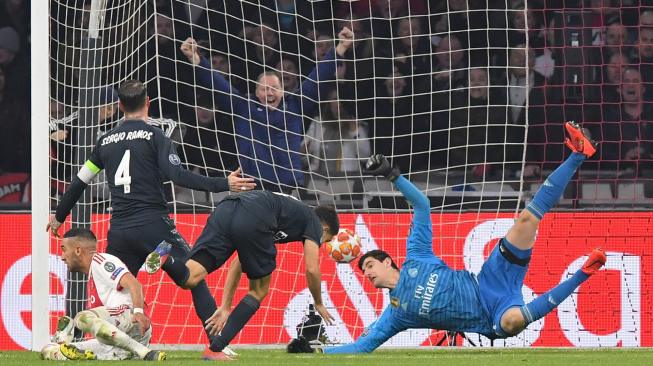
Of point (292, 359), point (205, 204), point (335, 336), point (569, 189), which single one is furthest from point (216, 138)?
point (292, 359)

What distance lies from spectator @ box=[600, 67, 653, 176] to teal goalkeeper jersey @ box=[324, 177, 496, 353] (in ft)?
12.3

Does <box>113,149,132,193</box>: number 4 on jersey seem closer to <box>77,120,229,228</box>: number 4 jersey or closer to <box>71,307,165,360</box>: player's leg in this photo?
<box>77,120,229,228</box>: number 4 jersey

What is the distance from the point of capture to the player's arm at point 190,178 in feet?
27.9

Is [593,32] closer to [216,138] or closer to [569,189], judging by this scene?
[569,189]

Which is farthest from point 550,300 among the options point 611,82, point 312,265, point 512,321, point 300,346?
point 611,82

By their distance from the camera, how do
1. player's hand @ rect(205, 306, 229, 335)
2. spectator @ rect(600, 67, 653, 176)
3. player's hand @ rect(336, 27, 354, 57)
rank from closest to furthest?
player's hand @ rect(205, 306, 229, 335) < player's hand @ rect(336, 27, 354, 57) < spectator @ rect(600, 67, 653, 176)

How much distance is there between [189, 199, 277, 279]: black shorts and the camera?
359 inches

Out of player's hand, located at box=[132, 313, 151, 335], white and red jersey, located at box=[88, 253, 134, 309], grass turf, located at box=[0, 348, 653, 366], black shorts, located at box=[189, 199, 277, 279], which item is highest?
black shorts, located at box=[189, 199, 277, 279]

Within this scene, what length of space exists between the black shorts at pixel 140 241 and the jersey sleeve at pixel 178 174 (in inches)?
16.3

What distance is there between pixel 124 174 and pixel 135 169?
0.08 metres

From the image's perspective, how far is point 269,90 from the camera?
12.0 meters

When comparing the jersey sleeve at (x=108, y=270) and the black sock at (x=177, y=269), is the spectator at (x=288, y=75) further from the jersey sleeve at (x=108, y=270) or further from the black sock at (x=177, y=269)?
the jersey sleeve at (x=108, y=270)

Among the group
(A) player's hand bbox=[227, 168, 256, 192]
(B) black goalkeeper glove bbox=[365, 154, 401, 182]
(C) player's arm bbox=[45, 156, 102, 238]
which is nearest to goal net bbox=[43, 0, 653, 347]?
(C) player's arm bbox=[45, 156, 102, 238]

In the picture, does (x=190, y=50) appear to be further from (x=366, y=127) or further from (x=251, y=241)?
(x=251, y=241)
